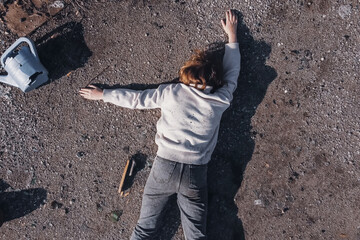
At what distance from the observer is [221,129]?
2.85m

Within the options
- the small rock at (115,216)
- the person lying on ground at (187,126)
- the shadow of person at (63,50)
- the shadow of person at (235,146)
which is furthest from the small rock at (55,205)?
the shadow of person at (235,146)

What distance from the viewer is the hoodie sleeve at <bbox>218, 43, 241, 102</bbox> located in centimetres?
260

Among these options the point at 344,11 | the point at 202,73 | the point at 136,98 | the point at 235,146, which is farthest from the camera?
the point at 235,146

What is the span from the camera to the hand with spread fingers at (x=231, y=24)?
Result: 271 centimetres

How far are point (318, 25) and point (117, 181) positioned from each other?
255 cm

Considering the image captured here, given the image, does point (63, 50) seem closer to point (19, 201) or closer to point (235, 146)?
point (19, 201)

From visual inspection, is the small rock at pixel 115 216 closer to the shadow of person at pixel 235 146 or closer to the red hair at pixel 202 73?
the shadow of person at pixel 235 146

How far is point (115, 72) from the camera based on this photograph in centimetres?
283

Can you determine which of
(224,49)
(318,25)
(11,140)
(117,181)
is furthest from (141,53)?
(318,25)

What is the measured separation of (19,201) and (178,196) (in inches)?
65.2

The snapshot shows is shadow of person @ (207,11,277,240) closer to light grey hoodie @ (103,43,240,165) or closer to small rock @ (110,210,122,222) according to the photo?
light grey hoodie @ (103,43,240,165)

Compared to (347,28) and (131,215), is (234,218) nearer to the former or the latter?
(131,215)

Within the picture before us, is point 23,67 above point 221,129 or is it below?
above

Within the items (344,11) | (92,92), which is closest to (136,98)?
(92,92)
